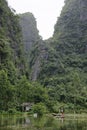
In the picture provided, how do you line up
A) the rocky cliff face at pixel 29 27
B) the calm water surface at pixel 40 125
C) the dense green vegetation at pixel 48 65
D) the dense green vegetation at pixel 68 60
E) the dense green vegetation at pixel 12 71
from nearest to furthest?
1. the calm water surface at pixel 40 125
2. the dense green vegetation at pixel 12 71
3. the dense green vegetation at pixel 48 65
4. the dense green vegetation at pixel 68 60
5. the rocky cliff face at pixel 29 27

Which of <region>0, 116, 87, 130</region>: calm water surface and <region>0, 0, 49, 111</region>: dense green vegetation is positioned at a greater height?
<region>0, 0, 49, 111</region>: dense green vegetation

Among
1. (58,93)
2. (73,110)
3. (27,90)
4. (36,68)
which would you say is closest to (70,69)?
(36,68)

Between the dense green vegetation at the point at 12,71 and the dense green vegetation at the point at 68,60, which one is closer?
the dense green vegetation at the point at 12,71

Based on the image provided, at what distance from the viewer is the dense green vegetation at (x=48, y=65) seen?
189 ft

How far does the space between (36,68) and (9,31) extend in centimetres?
1738

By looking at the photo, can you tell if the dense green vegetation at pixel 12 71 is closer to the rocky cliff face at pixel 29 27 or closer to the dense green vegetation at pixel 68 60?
the dense green vegetation at pixel 68 60

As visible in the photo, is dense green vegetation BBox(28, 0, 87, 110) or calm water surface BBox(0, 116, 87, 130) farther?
dense green vegetation BBox(28, 0, 87, 110)

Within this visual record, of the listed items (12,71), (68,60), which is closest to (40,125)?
(12,71)

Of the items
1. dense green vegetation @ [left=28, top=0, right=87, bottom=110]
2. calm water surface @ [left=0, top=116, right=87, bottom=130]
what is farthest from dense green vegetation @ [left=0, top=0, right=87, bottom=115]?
calm water surface @ [left=0, top=116, right=87, bottom=130]

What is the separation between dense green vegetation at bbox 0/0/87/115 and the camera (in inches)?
2271

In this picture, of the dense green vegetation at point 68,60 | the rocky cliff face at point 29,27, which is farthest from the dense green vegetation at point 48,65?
the rocky cliff face at point 29,27

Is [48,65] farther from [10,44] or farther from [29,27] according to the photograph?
[29,27]

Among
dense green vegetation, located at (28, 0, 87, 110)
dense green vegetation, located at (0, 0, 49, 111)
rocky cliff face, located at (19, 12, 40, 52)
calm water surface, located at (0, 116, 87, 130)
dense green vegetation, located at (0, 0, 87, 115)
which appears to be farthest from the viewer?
rocky cliff face, located at (19, 12, 40, 52)

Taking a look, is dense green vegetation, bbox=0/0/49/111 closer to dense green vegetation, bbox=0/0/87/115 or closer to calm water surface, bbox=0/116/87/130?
dense green vegetation, bbox=0/0/87/115
